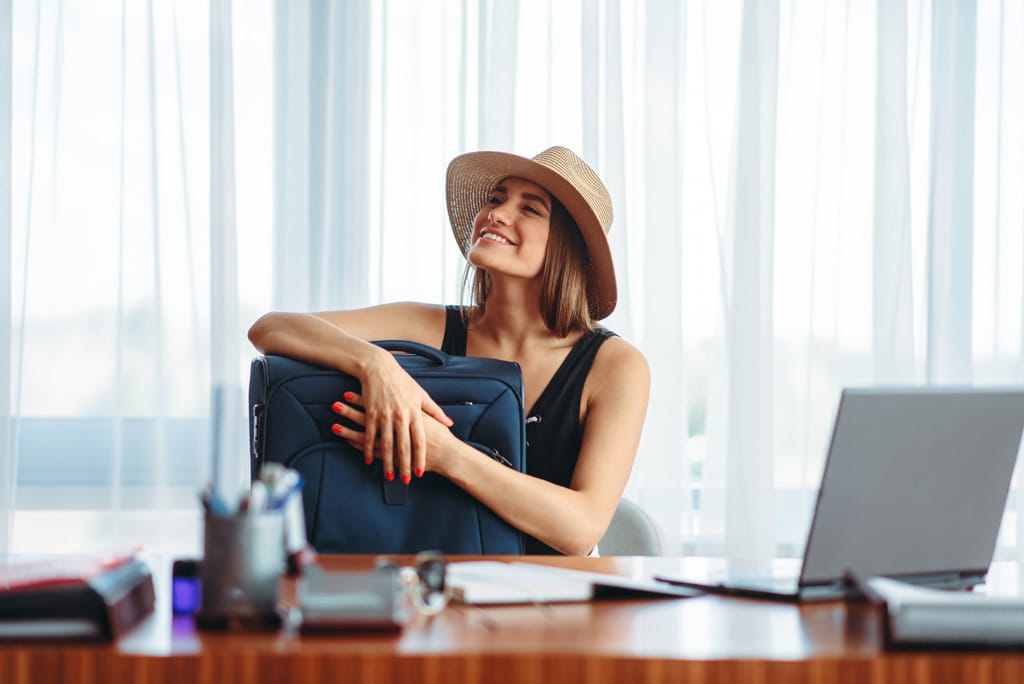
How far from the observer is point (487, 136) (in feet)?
8.92

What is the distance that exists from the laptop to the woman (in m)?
0.43

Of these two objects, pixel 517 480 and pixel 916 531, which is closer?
pixel 916 531

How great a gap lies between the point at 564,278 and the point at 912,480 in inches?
38.0

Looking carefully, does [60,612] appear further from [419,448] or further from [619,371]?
[619,371]

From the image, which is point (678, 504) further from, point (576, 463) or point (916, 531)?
point (916, 531)

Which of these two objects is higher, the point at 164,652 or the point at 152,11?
the point at 152,11

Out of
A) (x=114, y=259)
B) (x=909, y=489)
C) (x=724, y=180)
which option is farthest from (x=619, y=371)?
(x=114, y=259)

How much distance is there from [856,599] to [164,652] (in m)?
0.60

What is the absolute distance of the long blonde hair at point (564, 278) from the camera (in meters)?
1.83

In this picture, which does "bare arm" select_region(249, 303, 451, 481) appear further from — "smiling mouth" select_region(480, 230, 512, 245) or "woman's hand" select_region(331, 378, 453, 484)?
"smiling mouth" select_region(480, 230, 512, 245)

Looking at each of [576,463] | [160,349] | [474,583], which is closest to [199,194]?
[160,349]

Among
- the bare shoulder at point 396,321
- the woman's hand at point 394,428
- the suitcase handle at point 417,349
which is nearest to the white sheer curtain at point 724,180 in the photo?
the bare shoulder at point 396,321

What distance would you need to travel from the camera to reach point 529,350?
1.84 m

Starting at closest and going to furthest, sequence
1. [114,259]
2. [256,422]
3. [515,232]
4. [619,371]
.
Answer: [256,422]
[619,371]
[515,232]
[114,259]
